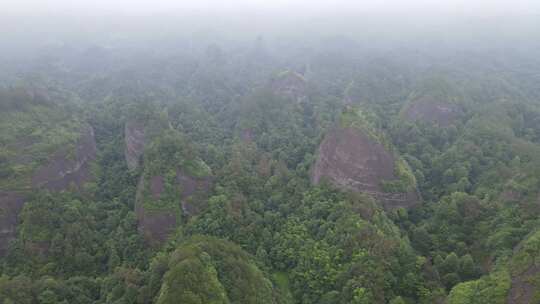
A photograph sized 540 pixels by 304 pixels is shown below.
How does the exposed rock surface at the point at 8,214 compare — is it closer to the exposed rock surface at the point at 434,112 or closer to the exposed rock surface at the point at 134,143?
the exposed rock surface at the point at 134,143

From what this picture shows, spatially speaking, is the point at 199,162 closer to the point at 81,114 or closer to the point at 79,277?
the point at 79,277

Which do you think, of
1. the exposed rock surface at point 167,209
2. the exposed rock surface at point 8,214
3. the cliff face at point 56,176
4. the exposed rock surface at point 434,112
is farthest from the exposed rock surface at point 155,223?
the exposed rock surface at point 434,112

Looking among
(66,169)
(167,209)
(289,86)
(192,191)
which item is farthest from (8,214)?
(289,86)

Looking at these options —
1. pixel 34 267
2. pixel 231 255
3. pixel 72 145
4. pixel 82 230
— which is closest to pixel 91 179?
pixel 72 145

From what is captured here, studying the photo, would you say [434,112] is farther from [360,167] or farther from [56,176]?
[56,176]

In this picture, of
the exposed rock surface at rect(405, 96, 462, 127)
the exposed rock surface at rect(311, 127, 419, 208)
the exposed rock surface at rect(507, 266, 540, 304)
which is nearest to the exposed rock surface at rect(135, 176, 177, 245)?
the exposed rock surface at rect(311, 127, 419, 208)

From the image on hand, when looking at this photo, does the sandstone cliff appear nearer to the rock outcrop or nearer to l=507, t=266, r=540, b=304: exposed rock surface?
the rock outcrop
